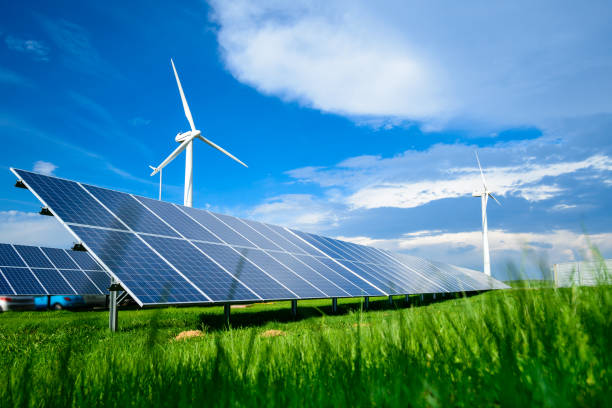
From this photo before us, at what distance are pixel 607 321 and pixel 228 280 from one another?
966cm

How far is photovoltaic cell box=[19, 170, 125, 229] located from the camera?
33.7ft

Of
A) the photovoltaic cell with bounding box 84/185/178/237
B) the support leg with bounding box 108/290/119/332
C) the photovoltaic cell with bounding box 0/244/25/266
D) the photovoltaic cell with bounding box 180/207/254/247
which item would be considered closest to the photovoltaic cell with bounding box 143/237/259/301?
the photovoltaic cell with bounding box 84/185/178/237

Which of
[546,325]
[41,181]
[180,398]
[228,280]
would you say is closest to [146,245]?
[228,280]

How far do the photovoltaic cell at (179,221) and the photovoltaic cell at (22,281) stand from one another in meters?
10.9

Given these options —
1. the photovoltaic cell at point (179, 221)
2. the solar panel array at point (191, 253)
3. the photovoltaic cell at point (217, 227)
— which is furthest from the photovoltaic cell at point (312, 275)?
the photovoltaic cell at point (179, 221)

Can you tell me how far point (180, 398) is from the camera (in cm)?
255

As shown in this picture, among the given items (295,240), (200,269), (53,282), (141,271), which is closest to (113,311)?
(141,271)

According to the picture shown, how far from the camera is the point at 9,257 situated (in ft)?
77.5

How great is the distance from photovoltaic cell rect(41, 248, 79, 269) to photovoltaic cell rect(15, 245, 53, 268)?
0.43 m

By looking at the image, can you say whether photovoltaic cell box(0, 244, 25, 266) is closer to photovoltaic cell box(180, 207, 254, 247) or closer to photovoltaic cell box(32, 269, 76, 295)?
photovoltaic cell box(32, 269, 76, 295)

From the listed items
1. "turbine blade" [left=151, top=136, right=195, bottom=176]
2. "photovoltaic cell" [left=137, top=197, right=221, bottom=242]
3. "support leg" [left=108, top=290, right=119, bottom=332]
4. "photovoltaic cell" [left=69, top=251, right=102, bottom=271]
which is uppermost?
"turbine blade" [left=151, top=136, right=195, bottom=176]

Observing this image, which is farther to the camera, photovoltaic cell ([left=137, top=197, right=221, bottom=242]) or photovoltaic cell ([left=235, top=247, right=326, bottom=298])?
photovoltaic cell ([left=137, top=197, right=221, bottom=242])

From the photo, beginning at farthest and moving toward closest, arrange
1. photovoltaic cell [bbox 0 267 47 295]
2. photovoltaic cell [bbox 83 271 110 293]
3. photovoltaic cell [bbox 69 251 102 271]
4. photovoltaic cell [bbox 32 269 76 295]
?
1. photovoltaic cell [bbox 69 251 102 271]
2. photovoltaic cell [bbox 83 271 110 293]
3. photovoltaic cell [bbox 32 269 76 295]
4. photovoltaic cell [bbox 0 267 47 295]

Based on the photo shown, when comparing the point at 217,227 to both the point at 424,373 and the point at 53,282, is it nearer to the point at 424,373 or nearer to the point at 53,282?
the point at 53,282
